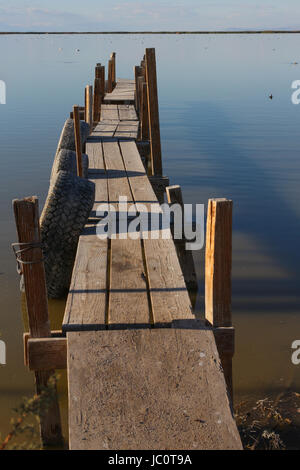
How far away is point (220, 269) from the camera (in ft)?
13.5

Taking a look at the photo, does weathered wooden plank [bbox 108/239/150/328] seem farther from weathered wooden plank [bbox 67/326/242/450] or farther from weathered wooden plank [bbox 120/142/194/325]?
weathered wooden plank [bbox 67/326/242/450]

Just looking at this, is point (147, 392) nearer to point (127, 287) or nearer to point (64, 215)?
point (127, 287)

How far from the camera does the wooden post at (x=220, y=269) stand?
3990 mm

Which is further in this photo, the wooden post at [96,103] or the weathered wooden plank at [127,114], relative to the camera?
the wooden post at [96,103]

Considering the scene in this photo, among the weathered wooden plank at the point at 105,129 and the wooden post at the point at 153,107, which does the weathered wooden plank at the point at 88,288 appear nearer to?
the wooden post at the point at 153,107

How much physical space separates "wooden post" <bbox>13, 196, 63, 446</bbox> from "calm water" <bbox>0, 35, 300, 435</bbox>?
2.56 feet

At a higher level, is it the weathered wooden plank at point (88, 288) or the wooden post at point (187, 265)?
the weathered wooden plank at point (88, 288)

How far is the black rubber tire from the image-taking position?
6363 millimetres

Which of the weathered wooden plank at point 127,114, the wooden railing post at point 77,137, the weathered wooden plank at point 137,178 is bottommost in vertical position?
the weathered wooden plank at point 137,178

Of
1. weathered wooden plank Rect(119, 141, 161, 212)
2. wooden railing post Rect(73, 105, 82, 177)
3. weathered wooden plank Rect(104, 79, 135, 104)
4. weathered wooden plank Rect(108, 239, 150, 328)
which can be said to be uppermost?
weathered wooden plank Rect(104, 79, 135, 104)

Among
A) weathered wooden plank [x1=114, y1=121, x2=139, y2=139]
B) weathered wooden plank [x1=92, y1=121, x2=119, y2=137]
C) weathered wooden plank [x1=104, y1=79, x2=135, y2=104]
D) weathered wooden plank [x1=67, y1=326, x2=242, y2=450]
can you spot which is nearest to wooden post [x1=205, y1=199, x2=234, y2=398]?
weathered wooden plank [x1=67, y1=326, x2=242, y2=450]

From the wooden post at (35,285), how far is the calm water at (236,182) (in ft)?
2.56

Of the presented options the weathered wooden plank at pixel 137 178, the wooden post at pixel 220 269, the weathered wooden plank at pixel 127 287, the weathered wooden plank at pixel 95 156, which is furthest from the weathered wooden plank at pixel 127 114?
the wooden post at pixel 220 269
